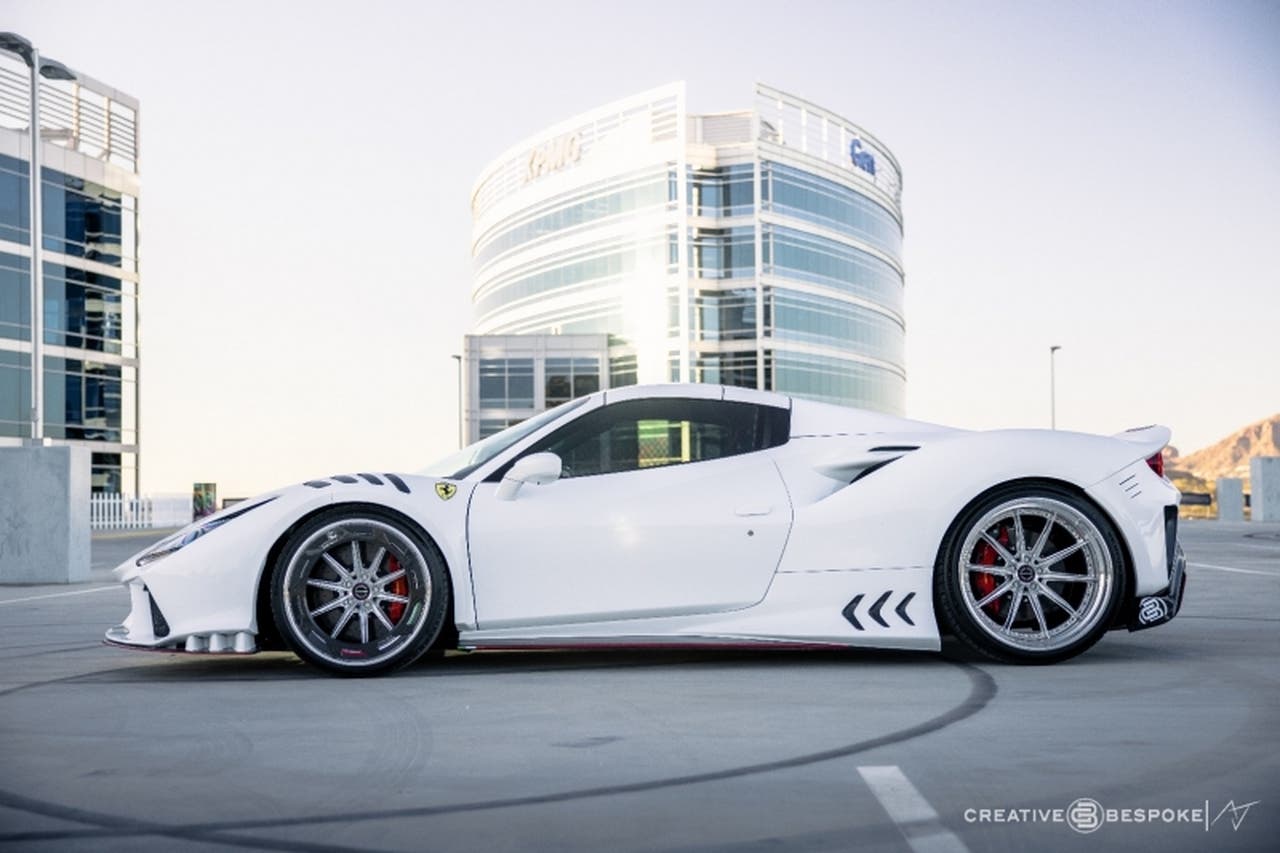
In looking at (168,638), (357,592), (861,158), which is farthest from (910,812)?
(861,158)

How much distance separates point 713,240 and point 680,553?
193 feet

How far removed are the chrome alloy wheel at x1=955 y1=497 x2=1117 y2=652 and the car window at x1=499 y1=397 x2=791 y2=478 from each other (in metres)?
1.00

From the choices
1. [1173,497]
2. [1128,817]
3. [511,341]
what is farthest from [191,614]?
[511,341]

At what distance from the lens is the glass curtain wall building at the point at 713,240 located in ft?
205

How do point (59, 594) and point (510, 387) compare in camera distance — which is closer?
point (59, 594)

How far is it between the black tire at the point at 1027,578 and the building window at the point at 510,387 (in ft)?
182

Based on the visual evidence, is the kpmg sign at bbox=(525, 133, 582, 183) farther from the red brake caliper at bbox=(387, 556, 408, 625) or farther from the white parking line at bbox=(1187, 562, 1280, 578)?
the red brake caliper at bbox=(387, 556, 408, 625)

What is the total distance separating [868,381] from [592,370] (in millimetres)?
18338

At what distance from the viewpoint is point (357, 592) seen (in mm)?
5363

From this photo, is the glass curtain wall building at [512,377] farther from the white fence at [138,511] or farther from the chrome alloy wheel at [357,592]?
the chrome alloy wheel at [357,592]

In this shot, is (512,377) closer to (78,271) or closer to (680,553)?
(78,271)

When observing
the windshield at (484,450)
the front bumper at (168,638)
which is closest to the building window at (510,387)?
the windshield at (484,450)

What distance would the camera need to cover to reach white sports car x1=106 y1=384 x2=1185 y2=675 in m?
5.31

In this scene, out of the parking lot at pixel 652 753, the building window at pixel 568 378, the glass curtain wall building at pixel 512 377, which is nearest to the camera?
the parking lot at pixel 652 753
